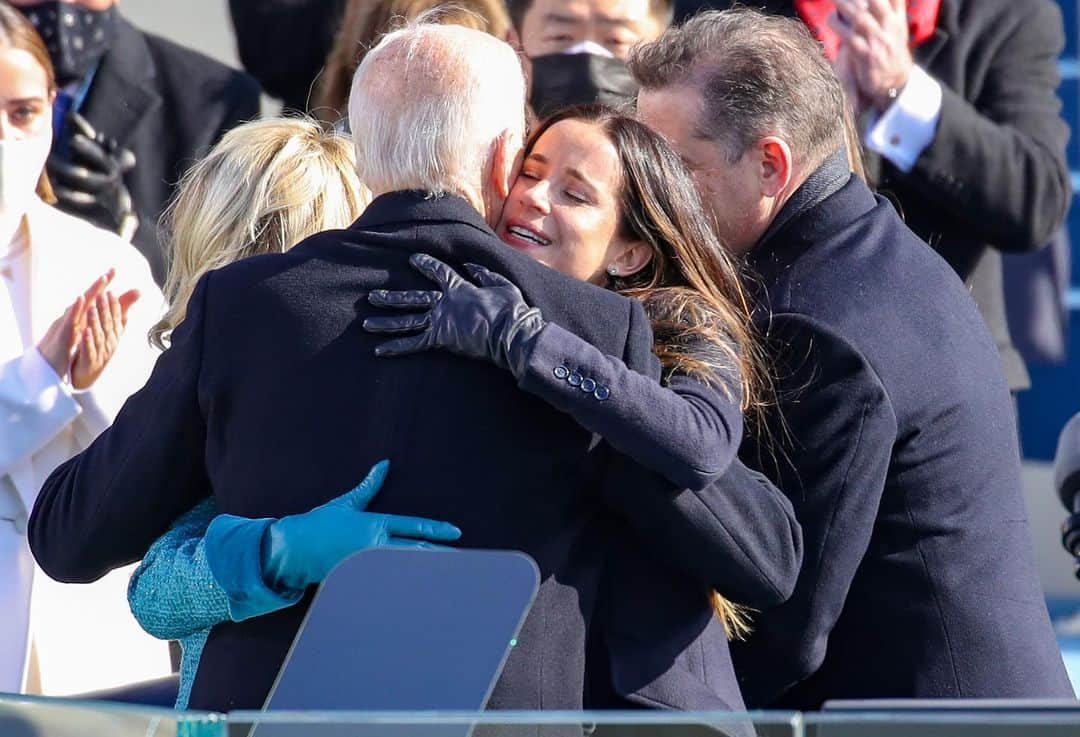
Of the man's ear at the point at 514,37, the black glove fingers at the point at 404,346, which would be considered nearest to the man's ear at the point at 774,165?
the black glove fingers at the point at 404,346

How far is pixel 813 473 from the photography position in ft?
7.23

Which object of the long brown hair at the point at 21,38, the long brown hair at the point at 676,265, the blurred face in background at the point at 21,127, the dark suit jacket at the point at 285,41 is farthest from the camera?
the dark suit jacket at the point at 285,41

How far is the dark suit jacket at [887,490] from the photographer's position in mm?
2209

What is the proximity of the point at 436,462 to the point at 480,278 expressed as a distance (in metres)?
0.21

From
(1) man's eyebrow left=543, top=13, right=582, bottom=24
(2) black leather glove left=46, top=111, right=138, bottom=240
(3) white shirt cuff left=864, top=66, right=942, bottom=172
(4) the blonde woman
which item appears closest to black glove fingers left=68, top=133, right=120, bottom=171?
(2) black leather glove left=46, top=111, right=138, bottom=240

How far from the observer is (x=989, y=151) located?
3.85m

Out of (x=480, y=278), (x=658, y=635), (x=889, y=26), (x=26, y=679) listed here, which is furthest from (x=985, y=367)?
(x=26, y=679)

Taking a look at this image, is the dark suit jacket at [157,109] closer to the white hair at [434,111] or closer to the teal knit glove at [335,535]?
the white hair at [434,111]

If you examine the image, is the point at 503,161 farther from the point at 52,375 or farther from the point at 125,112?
the point at 125,112

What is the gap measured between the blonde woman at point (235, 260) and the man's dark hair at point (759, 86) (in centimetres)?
54

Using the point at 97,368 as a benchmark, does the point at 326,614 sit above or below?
above

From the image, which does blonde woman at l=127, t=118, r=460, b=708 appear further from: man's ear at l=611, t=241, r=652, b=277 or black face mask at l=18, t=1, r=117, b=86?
black face mask at l=18, t=1, r=117, b=86

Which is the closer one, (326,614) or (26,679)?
(326,614)

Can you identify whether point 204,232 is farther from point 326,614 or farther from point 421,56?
point 326,614
